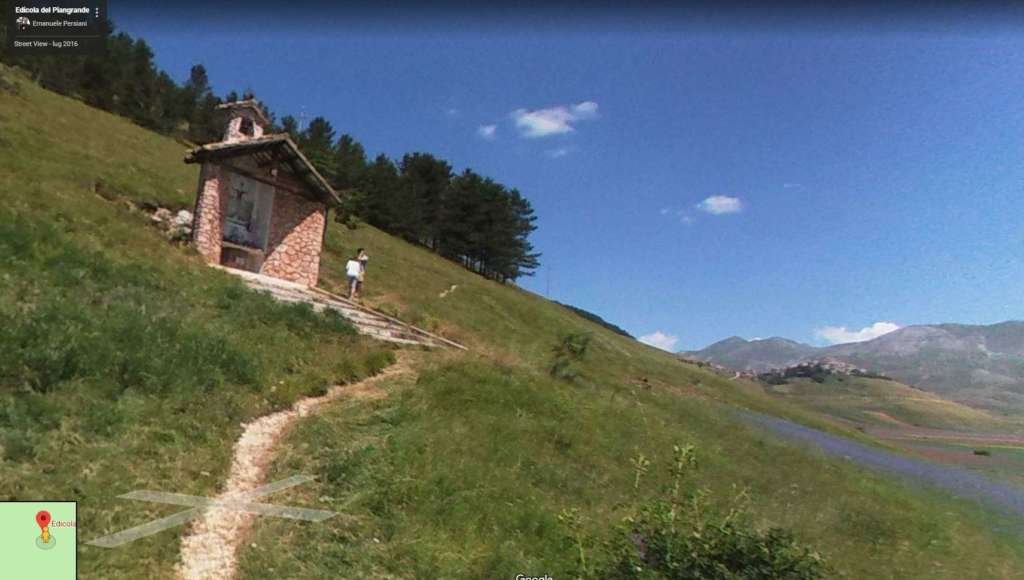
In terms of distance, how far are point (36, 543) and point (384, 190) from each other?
61240 millimetres

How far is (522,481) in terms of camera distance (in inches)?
351

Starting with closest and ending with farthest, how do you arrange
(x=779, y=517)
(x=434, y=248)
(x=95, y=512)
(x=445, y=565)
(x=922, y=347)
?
1. (x=95, y=512)
2. (x=445, y=565)
3. (x=779, y=517)
4. (x=434, y=248)
5. (x=922, y=347)

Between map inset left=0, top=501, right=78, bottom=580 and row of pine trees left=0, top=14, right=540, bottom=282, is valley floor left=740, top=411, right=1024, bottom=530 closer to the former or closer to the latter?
map inset left=0, top=501, right=78, bottom=580

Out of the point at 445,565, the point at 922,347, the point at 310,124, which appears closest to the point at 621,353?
the point at 445,565

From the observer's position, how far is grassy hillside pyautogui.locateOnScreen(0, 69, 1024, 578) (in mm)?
5969

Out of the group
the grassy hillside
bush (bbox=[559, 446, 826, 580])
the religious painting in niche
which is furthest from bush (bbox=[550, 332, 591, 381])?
bush (bbox=[559, 446, 826, 580])

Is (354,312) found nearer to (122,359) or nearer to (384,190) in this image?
(122,359)

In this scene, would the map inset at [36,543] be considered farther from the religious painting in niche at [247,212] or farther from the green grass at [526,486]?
the religious painting in niche at [247,212]

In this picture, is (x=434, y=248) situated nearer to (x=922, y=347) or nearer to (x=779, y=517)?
(x=779, y=517)

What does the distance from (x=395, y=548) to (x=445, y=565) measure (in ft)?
2.07

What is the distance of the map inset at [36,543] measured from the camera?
3.95 metres

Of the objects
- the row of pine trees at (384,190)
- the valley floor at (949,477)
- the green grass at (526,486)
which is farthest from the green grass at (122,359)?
the row of pine trees at (384,190)

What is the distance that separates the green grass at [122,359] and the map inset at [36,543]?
46 centimetres

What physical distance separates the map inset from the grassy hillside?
19.5 inches
